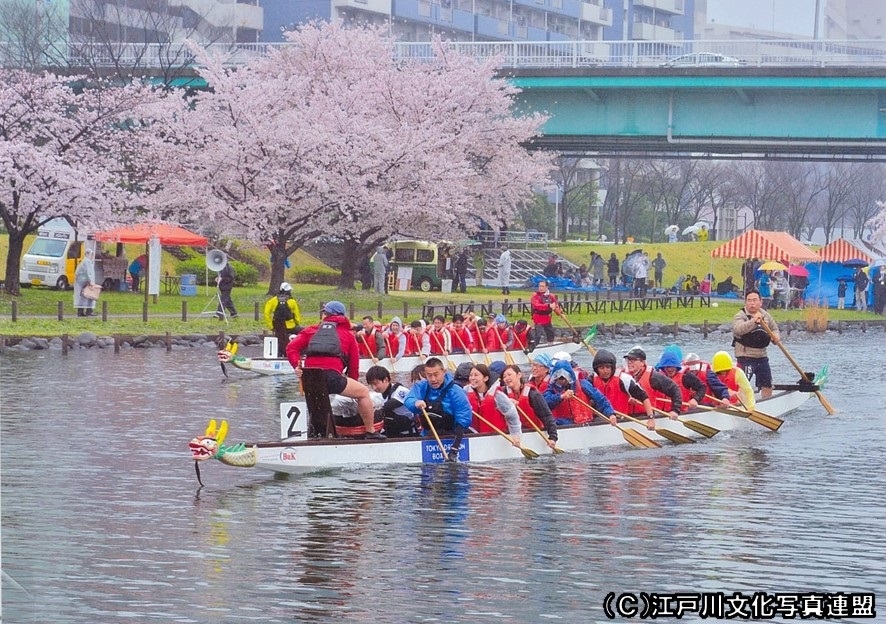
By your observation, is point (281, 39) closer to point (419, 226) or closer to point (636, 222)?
point (636, 222)

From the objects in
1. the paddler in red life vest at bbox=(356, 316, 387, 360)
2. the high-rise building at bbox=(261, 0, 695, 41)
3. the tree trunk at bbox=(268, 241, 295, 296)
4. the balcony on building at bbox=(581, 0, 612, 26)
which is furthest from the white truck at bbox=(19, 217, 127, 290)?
the balcony on building at bbox=(581, 0, 612, 26)

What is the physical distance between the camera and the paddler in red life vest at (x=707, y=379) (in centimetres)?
2442

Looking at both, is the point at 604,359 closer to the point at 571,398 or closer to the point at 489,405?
the point at 571,398

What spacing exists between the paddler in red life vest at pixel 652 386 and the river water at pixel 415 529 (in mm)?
664

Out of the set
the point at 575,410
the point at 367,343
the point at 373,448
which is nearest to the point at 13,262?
the point at 367,343

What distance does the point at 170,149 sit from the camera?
52.5m

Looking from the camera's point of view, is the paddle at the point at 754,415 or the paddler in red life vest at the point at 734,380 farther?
the paddler in red life vest at the point at 734,380

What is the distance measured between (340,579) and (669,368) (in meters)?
11.2

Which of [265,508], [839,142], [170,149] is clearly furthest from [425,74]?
[265,508]

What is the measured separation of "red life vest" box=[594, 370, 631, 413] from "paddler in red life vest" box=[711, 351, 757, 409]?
2.86 metres

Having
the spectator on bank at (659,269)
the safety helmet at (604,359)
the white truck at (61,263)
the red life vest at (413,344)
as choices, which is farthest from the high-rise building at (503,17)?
the safety helmet at (604,359)

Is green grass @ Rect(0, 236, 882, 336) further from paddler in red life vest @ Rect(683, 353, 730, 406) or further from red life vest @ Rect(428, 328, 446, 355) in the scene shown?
paddler in red life vest @ Rect(683, 353, 730, 406)

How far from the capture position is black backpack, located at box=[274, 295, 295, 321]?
3098cm

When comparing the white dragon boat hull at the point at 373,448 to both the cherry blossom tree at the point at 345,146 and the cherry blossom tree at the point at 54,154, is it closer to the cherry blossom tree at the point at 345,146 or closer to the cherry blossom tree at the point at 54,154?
the cherry blossom tree at the point at 54,154
